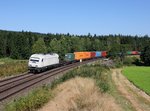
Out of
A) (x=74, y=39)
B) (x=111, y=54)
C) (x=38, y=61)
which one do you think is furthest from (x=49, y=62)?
(x=74, y=39)

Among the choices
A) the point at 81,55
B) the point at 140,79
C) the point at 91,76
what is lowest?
the point at 140,79

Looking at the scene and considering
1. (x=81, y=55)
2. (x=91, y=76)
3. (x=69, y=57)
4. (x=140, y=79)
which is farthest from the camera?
(x=81, y=55)

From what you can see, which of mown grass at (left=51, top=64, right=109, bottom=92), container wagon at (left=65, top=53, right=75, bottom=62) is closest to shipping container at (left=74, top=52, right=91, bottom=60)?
container wagon at (left=65, top=53, right=75, bottom=62)

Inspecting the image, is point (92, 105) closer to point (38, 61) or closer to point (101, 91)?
point (101, 91)

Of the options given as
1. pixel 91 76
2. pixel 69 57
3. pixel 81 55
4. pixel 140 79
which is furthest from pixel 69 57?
pixel 91 76

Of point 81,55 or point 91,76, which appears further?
point 81,55

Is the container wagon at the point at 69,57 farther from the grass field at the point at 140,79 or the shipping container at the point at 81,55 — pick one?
the grass field at the point at 140,79

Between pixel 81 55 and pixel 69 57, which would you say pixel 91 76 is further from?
pixel 81 55

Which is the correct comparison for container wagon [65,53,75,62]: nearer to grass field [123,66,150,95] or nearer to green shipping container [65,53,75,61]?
green shipping container [65,53,75,61]

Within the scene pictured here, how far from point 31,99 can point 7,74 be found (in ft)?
90.8

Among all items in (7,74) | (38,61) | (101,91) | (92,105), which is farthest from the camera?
(38,61)

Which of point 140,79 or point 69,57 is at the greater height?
point 69,57

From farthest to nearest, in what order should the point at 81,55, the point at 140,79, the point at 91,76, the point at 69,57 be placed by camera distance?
1. the point at 81,55
2. the point at 69,57
3. the point at 140,79
4. the point at 91,76

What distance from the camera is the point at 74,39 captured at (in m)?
142
